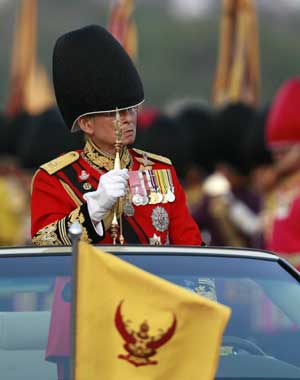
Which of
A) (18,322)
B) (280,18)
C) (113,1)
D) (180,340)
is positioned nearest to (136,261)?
(18,322)

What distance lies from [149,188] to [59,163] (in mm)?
360

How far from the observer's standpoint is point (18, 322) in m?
6.12

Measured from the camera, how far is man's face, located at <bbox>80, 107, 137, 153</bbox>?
748 cm

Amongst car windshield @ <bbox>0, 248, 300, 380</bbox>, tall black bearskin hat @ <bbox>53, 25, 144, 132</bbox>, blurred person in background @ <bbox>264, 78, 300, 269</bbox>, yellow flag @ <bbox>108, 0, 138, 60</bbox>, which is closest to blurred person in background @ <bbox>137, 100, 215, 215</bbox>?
yellow flag @ <bbox>108, 0, 138, 60</bbox>

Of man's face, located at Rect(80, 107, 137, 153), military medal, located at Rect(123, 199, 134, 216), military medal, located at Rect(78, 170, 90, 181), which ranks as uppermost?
man's face, located at Rect(80, 107, 137, 153)

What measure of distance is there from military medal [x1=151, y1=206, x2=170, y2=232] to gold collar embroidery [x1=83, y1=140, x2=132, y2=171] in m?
0.22

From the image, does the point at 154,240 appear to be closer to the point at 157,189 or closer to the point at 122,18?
the point at 157,189

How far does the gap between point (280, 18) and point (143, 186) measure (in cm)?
4681

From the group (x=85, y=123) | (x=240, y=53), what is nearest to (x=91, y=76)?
(x=85, y=123)

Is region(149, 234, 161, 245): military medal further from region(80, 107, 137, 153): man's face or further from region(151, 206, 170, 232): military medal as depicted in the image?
region(80, 107, 137, 153): man's face

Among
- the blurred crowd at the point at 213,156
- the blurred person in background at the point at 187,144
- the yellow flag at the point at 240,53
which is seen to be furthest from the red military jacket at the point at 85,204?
the yellow flag at the point at 240,53

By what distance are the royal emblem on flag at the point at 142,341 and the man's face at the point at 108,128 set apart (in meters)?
2.15

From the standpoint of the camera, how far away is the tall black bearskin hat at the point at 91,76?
25.4 ft

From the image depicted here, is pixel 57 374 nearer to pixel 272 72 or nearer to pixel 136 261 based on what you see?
pixel 136 261
